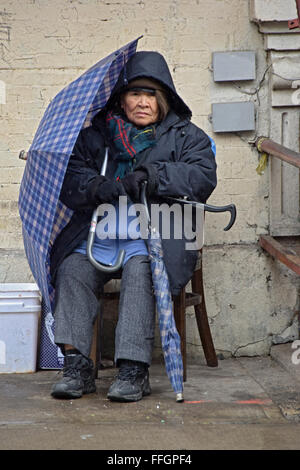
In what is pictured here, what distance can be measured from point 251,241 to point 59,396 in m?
1.74

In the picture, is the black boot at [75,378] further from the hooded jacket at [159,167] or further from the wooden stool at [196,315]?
the hooded jacket at [159,167]

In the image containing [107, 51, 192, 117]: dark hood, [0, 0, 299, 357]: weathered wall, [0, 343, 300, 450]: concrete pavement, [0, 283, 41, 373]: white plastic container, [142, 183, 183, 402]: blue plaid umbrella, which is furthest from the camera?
[0, 0, 299, 357]: weathered wall

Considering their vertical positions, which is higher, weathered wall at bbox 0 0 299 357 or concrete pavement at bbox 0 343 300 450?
weathered wall at bbox 0 0 299 357

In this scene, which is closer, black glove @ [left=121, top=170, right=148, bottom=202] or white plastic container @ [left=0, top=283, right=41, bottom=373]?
black glove @ [left=121, top=170, right=148, bottom=202]

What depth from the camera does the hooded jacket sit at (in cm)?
371

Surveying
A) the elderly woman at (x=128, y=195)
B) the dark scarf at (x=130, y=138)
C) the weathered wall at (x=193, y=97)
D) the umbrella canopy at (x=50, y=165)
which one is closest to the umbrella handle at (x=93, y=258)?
the elderly woman at (x=128, y=195)

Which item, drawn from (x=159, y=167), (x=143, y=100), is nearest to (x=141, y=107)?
(x=143, y=100)

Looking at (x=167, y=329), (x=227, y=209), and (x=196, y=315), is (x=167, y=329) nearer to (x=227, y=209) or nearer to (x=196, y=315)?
(x=227, y=209)

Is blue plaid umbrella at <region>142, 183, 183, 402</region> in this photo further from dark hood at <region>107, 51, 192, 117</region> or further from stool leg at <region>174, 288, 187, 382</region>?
dark hood at <region>107, 51, 192, 117</region>

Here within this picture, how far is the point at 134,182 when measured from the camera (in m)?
3.63

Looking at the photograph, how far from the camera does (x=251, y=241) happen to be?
474 centimetres

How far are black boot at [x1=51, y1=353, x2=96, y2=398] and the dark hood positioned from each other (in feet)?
4.70

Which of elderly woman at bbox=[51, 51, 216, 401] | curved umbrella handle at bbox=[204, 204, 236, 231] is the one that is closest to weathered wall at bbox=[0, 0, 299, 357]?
elderly woman at bbox=[51, 51, 216, 401]

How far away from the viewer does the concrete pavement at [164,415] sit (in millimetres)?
2949
